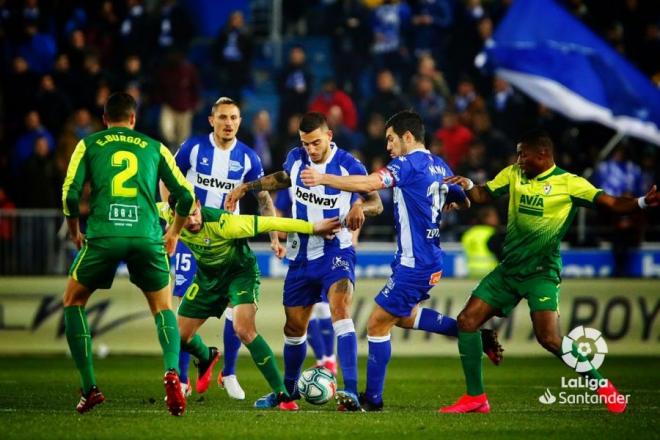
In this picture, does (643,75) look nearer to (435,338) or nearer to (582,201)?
(435,338)

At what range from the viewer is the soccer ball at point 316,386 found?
10.9 meters

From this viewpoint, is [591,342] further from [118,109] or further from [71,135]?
[71,135]

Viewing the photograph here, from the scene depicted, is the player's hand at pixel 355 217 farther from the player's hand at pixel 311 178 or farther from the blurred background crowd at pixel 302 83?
the blurred background crowd at pixel 302 83

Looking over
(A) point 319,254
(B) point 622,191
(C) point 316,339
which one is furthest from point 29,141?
(A) point 319,254

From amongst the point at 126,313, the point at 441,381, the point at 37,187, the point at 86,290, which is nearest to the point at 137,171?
the point at 86,290

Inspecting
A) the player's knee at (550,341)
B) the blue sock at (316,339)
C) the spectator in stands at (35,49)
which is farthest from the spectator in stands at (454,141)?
the player's knee at (550,341)

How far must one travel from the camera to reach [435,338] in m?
18.3

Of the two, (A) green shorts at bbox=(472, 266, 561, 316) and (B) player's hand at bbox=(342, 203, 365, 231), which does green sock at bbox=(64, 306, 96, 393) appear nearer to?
(B) player's hand at bbox=(342, 203, 365, 231)

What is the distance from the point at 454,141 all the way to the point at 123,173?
11823 millimetres

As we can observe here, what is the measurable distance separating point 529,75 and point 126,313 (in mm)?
7619

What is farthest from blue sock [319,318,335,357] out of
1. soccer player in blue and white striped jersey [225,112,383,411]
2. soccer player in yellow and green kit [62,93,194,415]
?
soccer player in yellow and green kit [62,93,194,415]

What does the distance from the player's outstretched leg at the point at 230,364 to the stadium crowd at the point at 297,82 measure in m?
7.92

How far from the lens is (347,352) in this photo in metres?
11.1

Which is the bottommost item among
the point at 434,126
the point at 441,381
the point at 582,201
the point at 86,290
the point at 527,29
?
the point at 441,381
